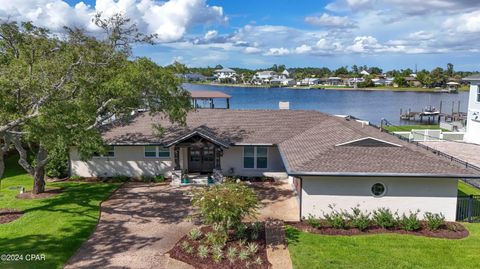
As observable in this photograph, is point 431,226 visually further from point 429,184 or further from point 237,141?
point 237,141

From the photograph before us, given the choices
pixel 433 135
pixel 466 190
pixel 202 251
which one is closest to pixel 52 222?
pixel 202 251

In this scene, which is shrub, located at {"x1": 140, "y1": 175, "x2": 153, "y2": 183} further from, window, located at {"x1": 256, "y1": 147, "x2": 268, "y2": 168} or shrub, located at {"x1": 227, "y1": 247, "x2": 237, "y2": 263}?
shrub, located at {"x1": 227, "y1": 247, "x2": 237, "y2": 263}

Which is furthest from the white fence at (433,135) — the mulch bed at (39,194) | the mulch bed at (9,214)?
the mulch bed at (9,214)

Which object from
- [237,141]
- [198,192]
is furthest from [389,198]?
[237,141]

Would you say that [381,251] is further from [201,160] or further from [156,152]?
[156,152]

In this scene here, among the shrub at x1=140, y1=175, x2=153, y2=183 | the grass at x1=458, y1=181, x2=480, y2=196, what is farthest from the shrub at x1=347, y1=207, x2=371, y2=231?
the shrub at x1=140, y1=175, x2=153, y2=183

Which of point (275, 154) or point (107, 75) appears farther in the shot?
point (275, 154)

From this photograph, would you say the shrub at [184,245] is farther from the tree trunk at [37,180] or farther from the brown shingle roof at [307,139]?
the tree trunk at [37,180]
